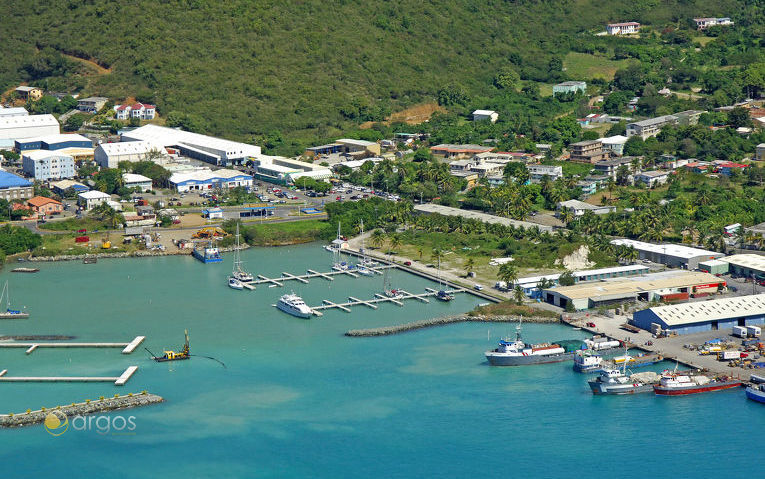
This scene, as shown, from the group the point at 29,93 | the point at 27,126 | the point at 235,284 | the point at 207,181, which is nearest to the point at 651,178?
the point at 207,181

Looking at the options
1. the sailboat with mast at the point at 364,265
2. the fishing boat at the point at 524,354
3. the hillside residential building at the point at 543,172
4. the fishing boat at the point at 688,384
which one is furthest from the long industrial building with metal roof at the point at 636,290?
the hillside residential building at the point at 543,172

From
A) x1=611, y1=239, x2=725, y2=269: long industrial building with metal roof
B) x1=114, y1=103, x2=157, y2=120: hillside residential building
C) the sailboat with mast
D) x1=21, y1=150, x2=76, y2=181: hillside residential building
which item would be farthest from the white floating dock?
x1=114, y1=103, x2=157, y2=120: hillside residential building

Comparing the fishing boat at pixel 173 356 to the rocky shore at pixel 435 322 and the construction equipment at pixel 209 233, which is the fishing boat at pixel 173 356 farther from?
the construction equipment at pixel 209 233

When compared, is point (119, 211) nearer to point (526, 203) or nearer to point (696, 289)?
point (526, 203)

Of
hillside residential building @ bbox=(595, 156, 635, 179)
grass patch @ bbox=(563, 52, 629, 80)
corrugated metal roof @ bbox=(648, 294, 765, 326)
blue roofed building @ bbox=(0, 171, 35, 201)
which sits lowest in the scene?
corrugated metal roof @ bbox=(648, 294, 765, 326)

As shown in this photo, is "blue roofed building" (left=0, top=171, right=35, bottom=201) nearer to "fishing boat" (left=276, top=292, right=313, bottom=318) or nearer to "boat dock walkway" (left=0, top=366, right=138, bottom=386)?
"fishing boat" (left=276, top=292, right=313, bottom=318)

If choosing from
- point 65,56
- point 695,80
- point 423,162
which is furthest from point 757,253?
point 65,56

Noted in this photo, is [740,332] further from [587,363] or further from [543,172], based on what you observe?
[543,172]
